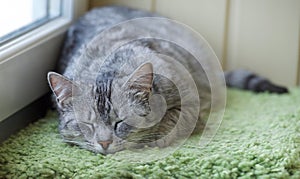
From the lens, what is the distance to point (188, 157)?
1.38m

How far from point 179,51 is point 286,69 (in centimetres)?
51

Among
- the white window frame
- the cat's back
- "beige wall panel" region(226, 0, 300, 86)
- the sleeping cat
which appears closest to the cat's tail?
"beige wall panel" region(226, 0, 300, 86)

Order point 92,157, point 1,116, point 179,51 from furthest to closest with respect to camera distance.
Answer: point 179,51, point 1,116, point 92,157

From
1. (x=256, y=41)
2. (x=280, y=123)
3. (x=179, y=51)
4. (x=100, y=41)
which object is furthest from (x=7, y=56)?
(x=256, y=41)

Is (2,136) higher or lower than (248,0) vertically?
lower

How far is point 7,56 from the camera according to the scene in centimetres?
156

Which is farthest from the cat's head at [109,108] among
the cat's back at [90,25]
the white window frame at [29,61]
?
the cat's back at [90,25]

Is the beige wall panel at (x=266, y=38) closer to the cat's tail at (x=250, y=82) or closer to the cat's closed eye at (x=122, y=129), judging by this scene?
the cat's tail at (x=250, y=82)

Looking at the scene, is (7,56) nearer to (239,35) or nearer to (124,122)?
(124,122)

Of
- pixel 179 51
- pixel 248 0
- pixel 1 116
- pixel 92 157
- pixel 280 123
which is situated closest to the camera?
pixel 92 157

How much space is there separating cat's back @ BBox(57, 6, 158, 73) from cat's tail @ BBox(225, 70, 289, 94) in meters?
0.39

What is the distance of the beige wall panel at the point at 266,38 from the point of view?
203 centimetres

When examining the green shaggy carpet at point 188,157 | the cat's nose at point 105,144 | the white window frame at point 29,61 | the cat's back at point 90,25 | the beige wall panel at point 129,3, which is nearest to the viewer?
the green shaggy carpet at point 188,157

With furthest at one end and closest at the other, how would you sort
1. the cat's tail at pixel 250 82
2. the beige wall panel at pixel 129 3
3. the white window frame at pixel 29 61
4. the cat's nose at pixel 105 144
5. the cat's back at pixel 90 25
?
the beige wall panel at pixel 129 3
the cat's tail at pixel 250 82
the cat's back at pixel 90 25
the white window frame at pixel 29 61
the cat's nose at pixel 105 144
